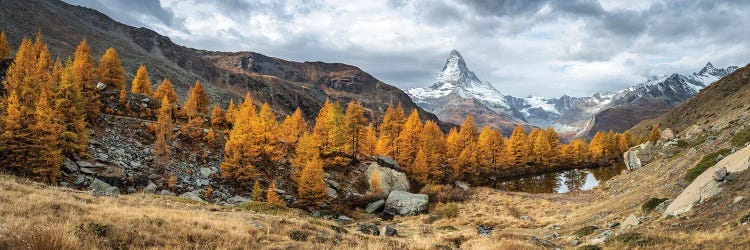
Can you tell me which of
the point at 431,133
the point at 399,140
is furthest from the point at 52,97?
the point at 431,133

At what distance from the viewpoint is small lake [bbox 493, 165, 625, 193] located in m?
69.3

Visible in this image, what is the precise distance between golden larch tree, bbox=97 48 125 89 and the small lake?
2792 inches

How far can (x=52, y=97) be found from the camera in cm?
3672

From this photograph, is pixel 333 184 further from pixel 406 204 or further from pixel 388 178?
pixel 406 204

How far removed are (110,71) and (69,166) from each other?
123 ft

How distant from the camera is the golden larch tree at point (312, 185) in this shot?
43281 millimetres

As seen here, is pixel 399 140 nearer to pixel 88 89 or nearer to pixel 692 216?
pixel 88 89

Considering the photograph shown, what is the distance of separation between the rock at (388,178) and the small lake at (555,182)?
950 inches

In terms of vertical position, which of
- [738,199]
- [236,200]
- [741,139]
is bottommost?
[236,200]

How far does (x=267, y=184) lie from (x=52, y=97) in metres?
22.8

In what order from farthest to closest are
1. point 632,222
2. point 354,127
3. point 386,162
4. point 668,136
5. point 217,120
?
point 668,136 < point 386,162 < point 354,127 < point 217,120 < point 632,222

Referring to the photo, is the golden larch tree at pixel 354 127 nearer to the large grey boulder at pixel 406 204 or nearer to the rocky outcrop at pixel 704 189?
the large grey boulder at pixel 406 204

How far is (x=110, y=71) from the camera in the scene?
211ft

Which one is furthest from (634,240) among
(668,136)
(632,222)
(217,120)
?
(668,136)
